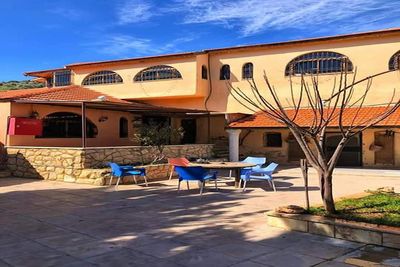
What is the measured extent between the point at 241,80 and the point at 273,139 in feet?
14.3

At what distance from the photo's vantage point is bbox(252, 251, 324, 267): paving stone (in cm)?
548

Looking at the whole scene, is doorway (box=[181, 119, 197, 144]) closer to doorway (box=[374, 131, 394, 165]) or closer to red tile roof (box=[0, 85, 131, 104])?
red tile roof (box=[0, 85, 131, 104])

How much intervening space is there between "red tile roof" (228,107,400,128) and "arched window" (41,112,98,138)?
7.93 meters

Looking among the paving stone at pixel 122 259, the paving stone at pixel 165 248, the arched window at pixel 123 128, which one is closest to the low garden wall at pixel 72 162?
the arched window at pixel 123 128

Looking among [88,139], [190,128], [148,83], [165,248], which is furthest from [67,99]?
[165,248]

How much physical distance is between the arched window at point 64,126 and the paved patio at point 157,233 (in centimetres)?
816

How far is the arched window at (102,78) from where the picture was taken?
26.0 m

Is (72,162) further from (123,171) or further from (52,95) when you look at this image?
(52,95)

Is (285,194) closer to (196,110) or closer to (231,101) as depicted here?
(196,110)

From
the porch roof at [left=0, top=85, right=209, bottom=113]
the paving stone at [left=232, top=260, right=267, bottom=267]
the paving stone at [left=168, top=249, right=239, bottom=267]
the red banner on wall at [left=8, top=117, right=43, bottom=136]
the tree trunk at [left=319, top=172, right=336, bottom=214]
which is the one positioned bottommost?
the paving stone at [left=232, top=260, right=267, bottom=267]

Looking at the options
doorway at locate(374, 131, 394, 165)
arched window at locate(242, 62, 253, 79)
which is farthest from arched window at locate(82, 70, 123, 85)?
doorway at locate(374, 131, 394, 165)

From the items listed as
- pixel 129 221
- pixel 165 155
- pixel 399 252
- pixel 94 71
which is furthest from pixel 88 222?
pixel 94 71

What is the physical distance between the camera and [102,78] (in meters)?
26.5

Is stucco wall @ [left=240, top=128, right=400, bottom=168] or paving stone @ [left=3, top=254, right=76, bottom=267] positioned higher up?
stucco wall @ [left=240, top=128, right=400, bottom=168]
